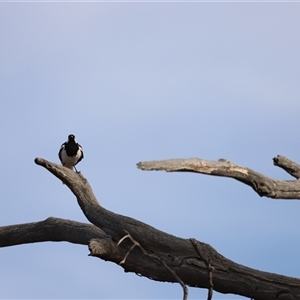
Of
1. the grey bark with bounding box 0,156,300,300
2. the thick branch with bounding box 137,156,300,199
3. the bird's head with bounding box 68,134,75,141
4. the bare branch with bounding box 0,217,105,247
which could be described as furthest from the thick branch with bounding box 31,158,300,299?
the bird's head with bounding box 68,134,75,141

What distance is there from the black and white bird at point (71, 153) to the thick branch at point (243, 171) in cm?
573

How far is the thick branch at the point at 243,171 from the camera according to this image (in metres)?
4.84

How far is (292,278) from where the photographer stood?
6.63 metres

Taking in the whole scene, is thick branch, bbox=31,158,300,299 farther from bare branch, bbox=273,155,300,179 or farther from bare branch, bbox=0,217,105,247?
A: bare branch, bbox=273,155,300,179

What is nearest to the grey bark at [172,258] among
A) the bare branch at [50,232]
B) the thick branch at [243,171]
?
the thick branch at [243,171]

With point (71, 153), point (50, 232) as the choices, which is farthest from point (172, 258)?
point (71, 153)

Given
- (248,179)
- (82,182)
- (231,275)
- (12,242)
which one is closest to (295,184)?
(248,179)

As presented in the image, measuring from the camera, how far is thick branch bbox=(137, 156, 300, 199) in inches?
191

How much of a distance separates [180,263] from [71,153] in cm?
529

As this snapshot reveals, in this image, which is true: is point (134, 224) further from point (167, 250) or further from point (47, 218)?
point (47, 218)

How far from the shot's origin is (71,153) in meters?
11.4

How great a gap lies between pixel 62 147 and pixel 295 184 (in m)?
6.32

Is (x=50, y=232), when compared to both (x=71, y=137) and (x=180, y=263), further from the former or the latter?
(x=71, y=137)

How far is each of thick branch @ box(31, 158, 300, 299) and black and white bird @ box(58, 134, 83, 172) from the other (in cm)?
477
